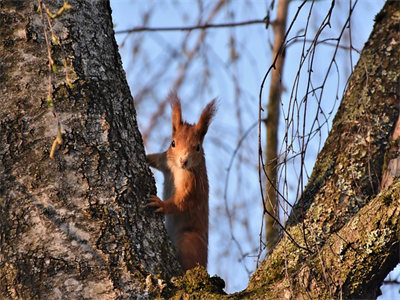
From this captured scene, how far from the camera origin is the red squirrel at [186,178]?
2.84 metres

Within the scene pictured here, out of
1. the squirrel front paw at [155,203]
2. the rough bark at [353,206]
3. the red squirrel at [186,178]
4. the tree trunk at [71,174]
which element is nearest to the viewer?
the rough bark at [353,206]

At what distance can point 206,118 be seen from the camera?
2986 millimetres

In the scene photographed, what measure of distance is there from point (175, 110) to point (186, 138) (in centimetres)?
16

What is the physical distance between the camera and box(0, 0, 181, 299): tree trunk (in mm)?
1739

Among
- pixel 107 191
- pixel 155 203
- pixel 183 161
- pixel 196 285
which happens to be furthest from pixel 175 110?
pixel 196 285

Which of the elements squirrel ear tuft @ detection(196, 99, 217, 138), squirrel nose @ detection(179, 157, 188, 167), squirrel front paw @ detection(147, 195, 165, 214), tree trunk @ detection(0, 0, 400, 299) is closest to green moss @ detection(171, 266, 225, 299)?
tree trunk @ detection(0, 0, 400, 299)

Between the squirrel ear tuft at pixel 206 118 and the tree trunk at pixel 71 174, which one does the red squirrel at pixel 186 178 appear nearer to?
the squirrel ear tuft at pixel 206 118

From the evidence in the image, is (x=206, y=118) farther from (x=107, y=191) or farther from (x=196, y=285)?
(x=196, y=285)

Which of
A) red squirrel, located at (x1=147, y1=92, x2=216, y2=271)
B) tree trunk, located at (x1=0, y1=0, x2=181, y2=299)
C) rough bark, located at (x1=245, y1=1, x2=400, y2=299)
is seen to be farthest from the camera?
red squirrel, located at (x1=147, y1=92, x2=216, y2=271)

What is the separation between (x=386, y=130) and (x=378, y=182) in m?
0.22

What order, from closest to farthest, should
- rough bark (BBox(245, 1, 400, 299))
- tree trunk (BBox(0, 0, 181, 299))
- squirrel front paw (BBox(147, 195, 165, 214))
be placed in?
rough bark (BBox(245, 1, 400, 299))
tree trunk (BBox(0, 0, 181, 299))
squirrel front paw (BBox(147, 195, 165, 214))

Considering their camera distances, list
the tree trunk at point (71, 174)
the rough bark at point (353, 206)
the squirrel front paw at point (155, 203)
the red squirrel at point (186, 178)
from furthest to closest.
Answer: the red squirrel at point (186, 178)
the squirrel front paw at point (155, 203)
the tree trunk at point (71, 174)
the rough bark at point (353, 206)

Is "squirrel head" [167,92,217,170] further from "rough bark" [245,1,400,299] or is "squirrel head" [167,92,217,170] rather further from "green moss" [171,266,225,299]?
"green moss" [171,266,225,299]

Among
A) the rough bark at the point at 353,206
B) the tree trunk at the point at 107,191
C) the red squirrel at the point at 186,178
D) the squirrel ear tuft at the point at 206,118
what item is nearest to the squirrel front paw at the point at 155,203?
the tree trunk at the point at 107,191
